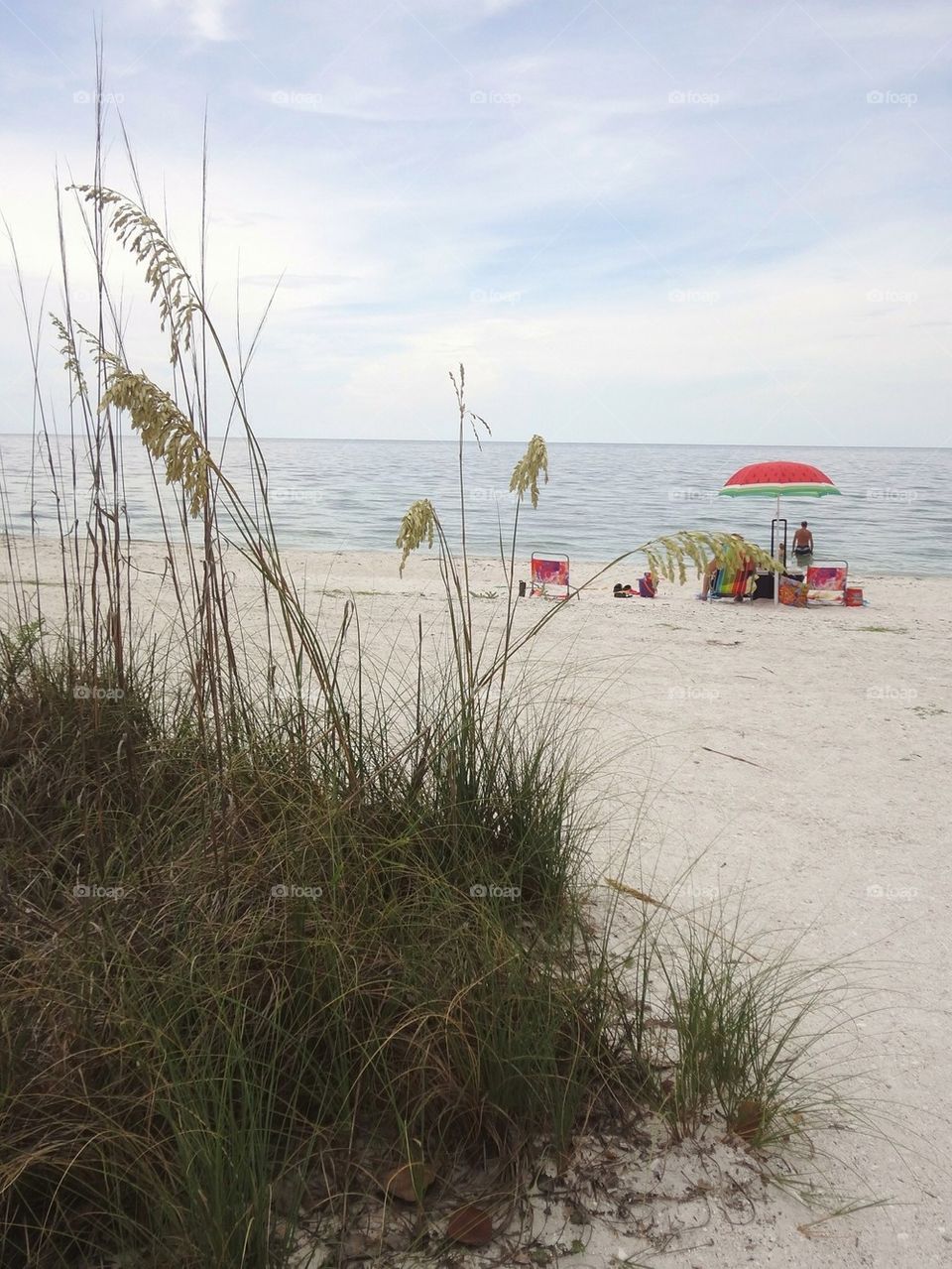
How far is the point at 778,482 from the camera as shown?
11570 millimetres

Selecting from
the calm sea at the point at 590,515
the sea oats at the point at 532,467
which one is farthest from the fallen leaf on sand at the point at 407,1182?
the calm sea at the point at 590,515

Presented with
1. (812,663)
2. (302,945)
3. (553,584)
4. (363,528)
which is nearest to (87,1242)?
(302,945)

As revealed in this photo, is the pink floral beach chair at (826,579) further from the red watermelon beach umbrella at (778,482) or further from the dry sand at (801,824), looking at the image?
the dry sand at (801,824)

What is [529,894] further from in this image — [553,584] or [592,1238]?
[553,584]

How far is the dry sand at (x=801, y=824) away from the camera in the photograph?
1.82 metres

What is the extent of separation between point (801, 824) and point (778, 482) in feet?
27.3

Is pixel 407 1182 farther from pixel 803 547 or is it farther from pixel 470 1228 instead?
pixel 803 547

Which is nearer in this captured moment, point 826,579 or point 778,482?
point 778,482

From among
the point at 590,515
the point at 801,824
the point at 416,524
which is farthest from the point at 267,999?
the point at 590,515

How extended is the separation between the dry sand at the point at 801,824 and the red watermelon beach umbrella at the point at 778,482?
2.21m

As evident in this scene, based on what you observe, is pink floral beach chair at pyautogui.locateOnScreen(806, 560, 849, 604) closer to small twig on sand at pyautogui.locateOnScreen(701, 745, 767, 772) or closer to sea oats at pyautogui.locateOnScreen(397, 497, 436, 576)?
small twig on sand at pyautogui.locateOnScreen(701, 745, 767, 772)

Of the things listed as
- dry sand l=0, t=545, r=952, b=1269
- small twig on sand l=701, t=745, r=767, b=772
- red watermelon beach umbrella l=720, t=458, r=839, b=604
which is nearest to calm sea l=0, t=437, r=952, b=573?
red watermelon beach umbrella l=720, t=458, r=839, b=604

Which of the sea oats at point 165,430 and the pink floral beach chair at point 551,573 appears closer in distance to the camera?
the sea oats at point 165,430

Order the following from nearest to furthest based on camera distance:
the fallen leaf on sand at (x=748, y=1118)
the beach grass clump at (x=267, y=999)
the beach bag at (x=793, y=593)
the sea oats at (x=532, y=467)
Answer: the beach grass clump at (x=267, y=999), the fallen leaf on sand at (x=748, y=1118), the sea oats at (x=532, y=467), the beach bag at (x=793, y=593)
